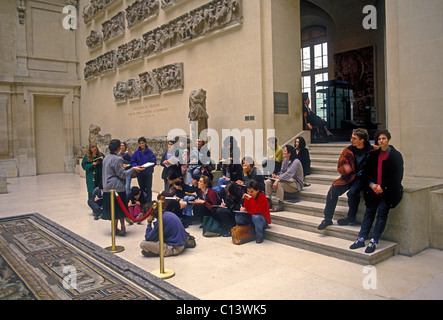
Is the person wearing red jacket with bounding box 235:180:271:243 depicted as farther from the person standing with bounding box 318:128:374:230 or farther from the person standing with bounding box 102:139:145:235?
the person standing with bounding box 102:139:145:235

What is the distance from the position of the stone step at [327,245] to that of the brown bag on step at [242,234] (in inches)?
12.2

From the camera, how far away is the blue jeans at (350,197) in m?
6.16

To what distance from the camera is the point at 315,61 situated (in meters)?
17.7

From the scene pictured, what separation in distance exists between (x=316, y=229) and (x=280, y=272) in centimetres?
167

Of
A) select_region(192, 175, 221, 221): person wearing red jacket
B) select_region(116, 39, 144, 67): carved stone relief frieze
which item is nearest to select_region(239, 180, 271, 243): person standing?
select_region(192, 175, 221, 221): person wearing red jacket

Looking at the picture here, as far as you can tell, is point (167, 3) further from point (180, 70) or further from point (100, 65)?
point (100, 65)

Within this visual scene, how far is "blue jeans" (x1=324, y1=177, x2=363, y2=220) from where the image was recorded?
6.16 meters

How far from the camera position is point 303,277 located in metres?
4.92

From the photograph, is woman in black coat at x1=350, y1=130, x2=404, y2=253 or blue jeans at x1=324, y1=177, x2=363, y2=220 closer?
woman in black coat at x1=350, y1=130, x2=404, y2=253

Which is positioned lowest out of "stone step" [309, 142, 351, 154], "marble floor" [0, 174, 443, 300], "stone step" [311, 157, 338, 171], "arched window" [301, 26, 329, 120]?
"marble floor" [0, 174, 443, 300]

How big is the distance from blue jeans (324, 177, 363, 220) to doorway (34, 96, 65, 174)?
1867cm

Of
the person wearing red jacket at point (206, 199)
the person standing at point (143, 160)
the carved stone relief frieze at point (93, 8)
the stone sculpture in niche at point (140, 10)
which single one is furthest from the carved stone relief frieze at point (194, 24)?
the person wearing red jacket at point (206, 199)
